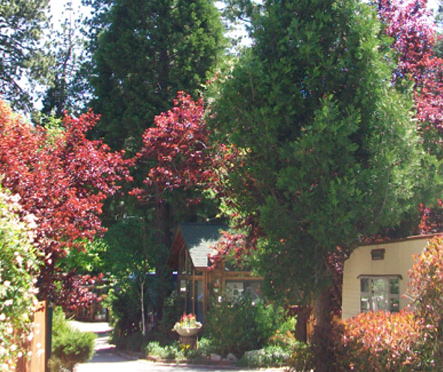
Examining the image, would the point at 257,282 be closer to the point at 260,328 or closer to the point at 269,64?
the point at 260,328

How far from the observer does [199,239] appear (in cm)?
2281

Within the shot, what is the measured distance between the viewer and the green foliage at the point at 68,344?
38.5 ft

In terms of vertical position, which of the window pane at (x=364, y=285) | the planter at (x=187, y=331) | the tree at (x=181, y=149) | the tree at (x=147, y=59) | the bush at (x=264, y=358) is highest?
the tree at (x=147, y=59)

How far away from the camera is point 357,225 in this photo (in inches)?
424

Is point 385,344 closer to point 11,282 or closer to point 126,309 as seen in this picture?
point 11,282

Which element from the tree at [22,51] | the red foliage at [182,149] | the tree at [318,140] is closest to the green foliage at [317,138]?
the tree at [318,140]

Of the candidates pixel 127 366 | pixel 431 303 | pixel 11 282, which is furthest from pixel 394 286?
pixel 127 366

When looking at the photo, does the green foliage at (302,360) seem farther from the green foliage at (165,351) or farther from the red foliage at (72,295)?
the green foliage at (165,351)

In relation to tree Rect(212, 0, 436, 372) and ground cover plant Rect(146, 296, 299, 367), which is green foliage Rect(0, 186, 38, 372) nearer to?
tree Rect(212, 0, 436, 372)

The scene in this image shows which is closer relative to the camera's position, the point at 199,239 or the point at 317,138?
the point at 317,138

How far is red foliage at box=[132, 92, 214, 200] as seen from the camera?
12.4 metres

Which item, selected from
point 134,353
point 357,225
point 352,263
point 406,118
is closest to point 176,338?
point 134,353

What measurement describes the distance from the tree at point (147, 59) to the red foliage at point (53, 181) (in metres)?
12.3

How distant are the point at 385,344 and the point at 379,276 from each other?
4.06m
